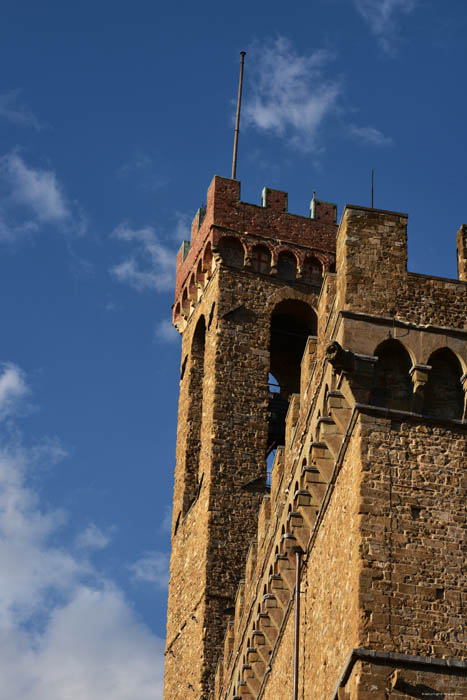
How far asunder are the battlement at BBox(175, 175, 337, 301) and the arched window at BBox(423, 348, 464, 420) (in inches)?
660

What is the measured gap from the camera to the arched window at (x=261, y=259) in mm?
34625

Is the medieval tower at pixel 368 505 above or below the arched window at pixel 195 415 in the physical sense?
below

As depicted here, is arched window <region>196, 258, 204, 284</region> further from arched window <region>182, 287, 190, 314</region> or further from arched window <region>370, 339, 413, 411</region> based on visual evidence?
arched window <region>370, 339, 413, 411</region>

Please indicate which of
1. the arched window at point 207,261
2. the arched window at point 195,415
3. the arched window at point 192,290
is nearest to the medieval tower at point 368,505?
the arched window at point 195,415

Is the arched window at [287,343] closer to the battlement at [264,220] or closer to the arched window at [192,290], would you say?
the battlement at [264,220]

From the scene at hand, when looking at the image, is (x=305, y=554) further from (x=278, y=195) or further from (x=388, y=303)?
(x=278, y=195)

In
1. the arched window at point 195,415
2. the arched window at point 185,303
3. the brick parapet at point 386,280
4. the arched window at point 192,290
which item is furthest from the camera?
the arched window at point 185,303

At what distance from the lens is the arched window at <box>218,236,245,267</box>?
113ft

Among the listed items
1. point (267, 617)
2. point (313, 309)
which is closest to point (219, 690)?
point (267, 617)

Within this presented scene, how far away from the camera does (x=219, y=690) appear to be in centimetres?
2794

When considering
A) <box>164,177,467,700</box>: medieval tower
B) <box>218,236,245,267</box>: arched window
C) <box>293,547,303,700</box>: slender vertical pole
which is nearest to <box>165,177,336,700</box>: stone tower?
<box>218,236,245,267</box>: arched window

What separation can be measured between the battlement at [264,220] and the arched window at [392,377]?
16717 millimetres

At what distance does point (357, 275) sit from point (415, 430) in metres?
2.18

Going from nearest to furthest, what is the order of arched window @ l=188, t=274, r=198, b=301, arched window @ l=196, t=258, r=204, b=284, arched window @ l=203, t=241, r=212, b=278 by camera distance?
1. arched window @ l=203, t=241, r=212, b=278
2. arched window @ l=196, t=258, r=204, b=284
3. arched window @ l=188, t=274, r=198, b=301
